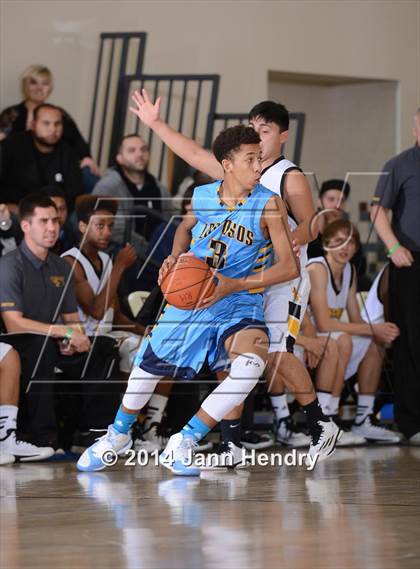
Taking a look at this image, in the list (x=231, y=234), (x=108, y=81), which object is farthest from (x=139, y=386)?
(x=108, y=81)

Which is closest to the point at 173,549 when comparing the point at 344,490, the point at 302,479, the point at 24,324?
the point at 344,490

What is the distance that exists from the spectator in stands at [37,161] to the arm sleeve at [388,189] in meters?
2.04

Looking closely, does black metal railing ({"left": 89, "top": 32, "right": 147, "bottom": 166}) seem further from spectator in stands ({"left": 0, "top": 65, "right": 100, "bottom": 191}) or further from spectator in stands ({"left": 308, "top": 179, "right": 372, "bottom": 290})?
spectator in stands ({"left": 308, "top": 179, "right": 372, "bottom": 290})

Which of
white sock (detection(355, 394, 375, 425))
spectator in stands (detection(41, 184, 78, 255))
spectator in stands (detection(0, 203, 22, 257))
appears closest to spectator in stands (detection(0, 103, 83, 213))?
spectator in stands (detection(41, 184, 78, 255))

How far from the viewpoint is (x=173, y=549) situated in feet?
10.2

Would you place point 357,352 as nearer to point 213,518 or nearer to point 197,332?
point 197,332

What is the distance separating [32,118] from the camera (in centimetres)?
768

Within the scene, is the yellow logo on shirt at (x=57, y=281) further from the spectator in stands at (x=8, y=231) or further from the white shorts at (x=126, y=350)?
the spectator in stands at (x=8, y=231)

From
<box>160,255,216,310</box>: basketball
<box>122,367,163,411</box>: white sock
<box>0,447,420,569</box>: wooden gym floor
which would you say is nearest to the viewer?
<box>0,447,420,569</box>: wooden gym floor

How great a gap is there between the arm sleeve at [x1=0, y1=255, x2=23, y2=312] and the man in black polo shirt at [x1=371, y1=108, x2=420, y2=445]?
2094mm

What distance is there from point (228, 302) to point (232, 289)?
0.47 feet

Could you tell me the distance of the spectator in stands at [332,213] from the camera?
689cm

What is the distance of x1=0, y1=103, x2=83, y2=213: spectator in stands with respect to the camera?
7.23 m

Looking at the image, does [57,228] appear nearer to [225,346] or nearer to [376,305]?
[225,346]
